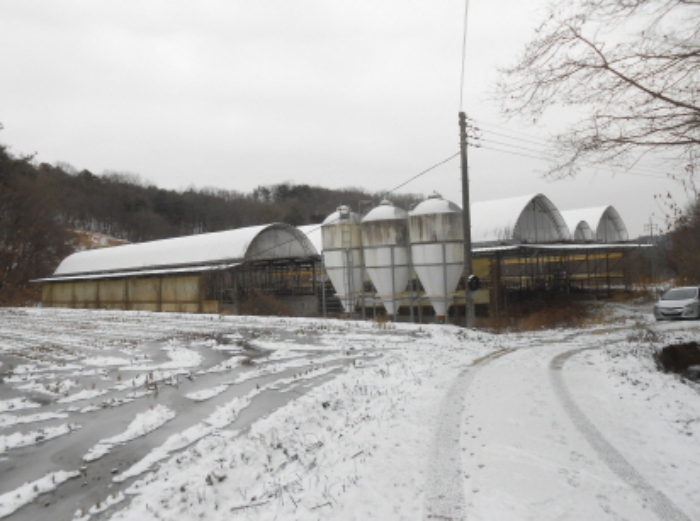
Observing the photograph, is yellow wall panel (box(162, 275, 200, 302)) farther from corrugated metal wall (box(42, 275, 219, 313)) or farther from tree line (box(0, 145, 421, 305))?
tree line (box(0, 145, 421, 305))

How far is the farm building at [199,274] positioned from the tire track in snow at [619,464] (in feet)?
86.0

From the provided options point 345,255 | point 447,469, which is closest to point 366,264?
point 345,255

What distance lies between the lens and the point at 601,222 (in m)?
45.1

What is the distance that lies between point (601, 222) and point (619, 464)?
4378cm

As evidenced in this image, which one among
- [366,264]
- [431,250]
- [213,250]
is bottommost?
[366,264]

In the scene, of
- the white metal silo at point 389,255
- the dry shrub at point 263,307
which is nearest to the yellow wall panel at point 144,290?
the dry shrub at point 263,307

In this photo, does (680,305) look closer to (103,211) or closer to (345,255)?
(345,255)

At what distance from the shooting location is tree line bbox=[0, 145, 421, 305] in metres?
54.1

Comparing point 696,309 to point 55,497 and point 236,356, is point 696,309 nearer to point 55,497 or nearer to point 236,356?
point 236,356

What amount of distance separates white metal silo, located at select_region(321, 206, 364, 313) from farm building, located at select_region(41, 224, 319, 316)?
6.82m

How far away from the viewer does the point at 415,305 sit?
94.0ft

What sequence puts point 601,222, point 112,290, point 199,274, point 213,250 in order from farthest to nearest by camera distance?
point 601,222, point 112,290, point 213,250, point 199,274

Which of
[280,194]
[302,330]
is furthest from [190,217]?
[302,330]

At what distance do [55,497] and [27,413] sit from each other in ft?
12.3
